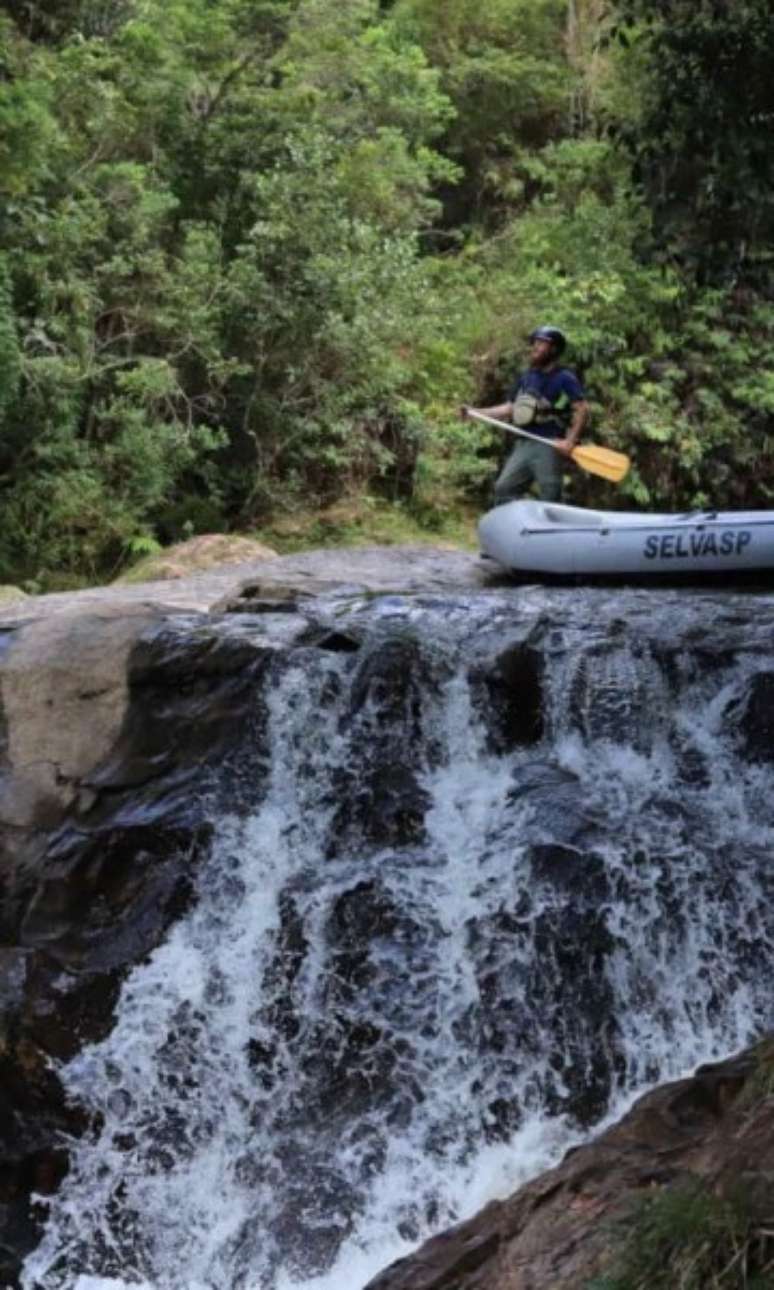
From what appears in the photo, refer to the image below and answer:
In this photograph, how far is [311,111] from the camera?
13.9m

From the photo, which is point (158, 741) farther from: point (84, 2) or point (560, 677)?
point (84, 2)

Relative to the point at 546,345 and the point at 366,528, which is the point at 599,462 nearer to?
the point at 546,345

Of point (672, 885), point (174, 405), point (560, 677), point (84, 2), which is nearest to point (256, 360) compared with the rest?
point (174, 405)

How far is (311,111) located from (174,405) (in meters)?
3.68

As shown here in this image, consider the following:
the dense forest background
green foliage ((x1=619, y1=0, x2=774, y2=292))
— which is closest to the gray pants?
the dense forest background

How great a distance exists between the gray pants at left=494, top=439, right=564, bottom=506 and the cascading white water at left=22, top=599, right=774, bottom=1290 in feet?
9.41

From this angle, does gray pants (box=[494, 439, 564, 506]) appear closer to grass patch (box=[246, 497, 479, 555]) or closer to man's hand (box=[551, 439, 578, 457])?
man's hand (box=[551, 439, 578, 457])

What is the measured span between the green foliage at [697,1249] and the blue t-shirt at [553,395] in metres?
6.93

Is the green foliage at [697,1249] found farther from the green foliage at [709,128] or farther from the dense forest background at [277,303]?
the dense forest background at [277,303]

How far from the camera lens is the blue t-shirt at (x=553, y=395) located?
9047mm

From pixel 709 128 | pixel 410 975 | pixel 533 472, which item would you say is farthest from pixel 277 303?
pixel 410 975

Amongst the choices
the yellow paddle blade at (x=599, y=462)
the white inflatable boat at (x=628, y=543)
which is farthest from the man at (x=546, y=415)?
the white inflatable boat at (x=628, y=543)

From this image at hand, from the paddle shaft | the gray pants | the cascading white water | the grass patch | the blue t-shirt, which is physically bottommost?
the cascading white water

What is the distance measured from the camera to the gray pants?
9227mm
